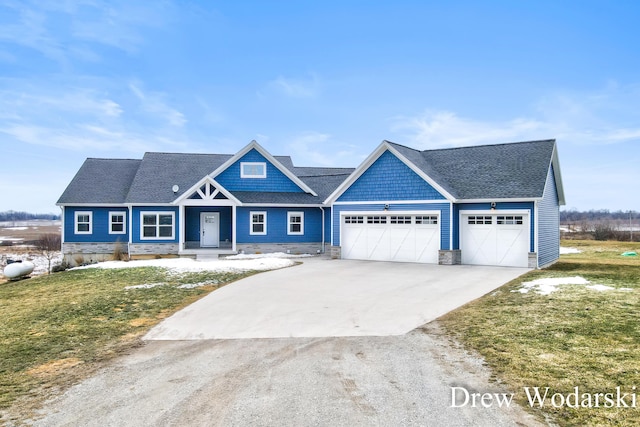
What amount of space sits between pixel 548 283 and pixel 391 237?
9.02 metres

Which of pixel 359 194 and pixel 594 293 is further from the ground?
pixel 359 194

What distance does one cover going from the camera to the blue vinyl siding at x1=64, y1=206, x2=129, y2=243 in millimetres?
26422

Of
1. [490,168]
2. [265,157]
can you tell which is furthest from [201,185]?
[490,168]

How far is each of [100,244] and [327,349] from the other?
22.7 m

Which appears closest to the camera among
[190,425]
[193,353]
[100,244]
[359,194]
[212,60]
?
[190,425]

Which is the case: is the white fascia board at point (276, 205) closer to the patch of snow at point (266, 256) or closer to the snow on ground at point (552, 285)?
the patch of snow at point (266, 256)

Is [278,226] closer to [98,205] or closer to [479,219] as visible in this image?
[98,205]

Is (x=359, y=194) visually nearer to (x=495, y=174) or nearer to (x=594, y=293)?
(x=495, y=174)

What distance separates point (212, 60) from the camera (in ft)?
100

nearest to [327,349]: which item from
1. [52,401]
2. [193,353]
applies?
[193,353]

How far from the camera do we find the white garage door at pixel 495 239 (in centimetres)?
1973

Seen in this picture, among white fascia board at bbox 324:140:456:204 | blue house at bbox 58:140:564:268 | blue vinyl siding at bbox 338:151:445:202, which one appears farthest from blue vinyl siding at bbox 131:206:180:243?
blue vinyl siding at bbox 338:151:445:202

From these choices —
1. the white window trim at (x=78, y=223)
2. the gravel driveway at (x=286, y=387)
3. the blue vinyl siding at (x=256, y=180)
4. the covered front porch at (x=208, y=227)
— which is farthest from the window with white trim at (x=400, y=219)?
the white window trim at (x=78, y=223)

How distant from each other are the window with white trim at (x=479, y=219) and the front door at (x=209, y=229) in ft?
47.8
